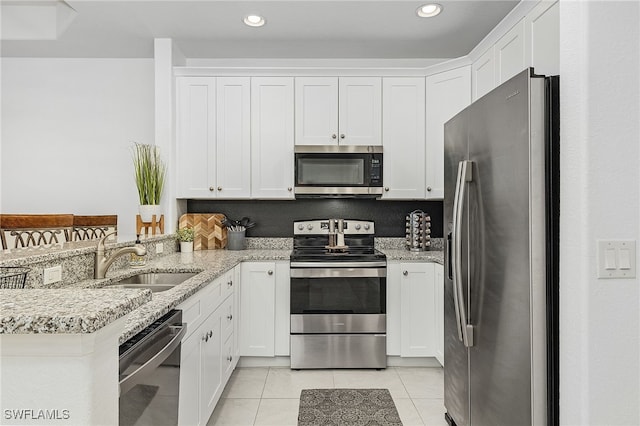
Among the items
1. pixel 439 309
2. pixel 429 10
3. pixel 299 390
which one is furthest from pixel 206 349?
pixel 429 10

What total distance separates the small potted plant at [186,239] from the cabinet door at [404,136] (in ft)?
5.50

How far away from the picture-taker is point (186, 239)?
10.7 feet

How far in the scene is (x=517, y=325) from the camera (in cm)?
141

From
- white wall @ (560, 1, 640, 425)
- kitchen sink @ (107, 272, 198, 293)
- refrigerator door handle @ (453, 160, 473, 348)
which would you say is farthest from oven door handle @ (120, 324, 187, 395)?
white wall @ (560, 1, 640, 425)

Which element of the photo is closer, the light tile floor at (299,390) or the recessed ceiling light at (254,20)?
the light tile floor at (299,390)

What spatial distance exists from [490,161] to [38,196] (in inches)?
156

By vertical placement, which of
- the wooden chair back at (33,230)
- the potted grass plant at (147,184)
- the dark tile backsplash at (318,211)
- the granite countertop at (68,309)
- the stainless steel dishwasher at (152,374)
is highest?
the potted grass plant at (147,184)

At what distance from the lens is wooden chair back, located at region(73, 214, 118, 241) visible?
3346mm

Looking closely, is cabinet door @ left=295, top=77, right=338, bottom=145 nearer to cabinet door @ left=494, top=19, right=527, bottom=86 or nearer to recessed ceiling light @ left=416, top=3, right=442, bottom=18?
recessed ceiling light @ left=416, top=3, right=442, bottom=18

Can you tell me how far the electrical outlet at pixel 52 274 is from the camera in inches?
64.8

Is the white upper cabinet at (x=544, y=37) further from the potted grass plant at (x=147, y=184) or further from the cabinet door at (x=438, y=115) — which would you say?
the potted grass plant at (x=147, y=184)

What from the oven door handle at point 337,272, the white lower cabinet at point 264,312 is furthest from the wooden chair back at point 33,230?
the oven door handle at point 337,272

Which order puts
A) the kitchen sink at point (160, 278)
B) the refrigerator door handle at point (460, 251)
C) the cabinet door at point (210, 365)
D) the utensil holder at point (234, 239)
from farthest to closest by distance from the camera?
the utensil holder at point (234, 239)
the kitchen sink at point (160, 278)
the cabinet door at point (210, 365)
the refrigerator door handle at point (460, 251)

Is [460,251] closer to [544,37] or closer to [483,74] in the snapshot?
[544,37]
